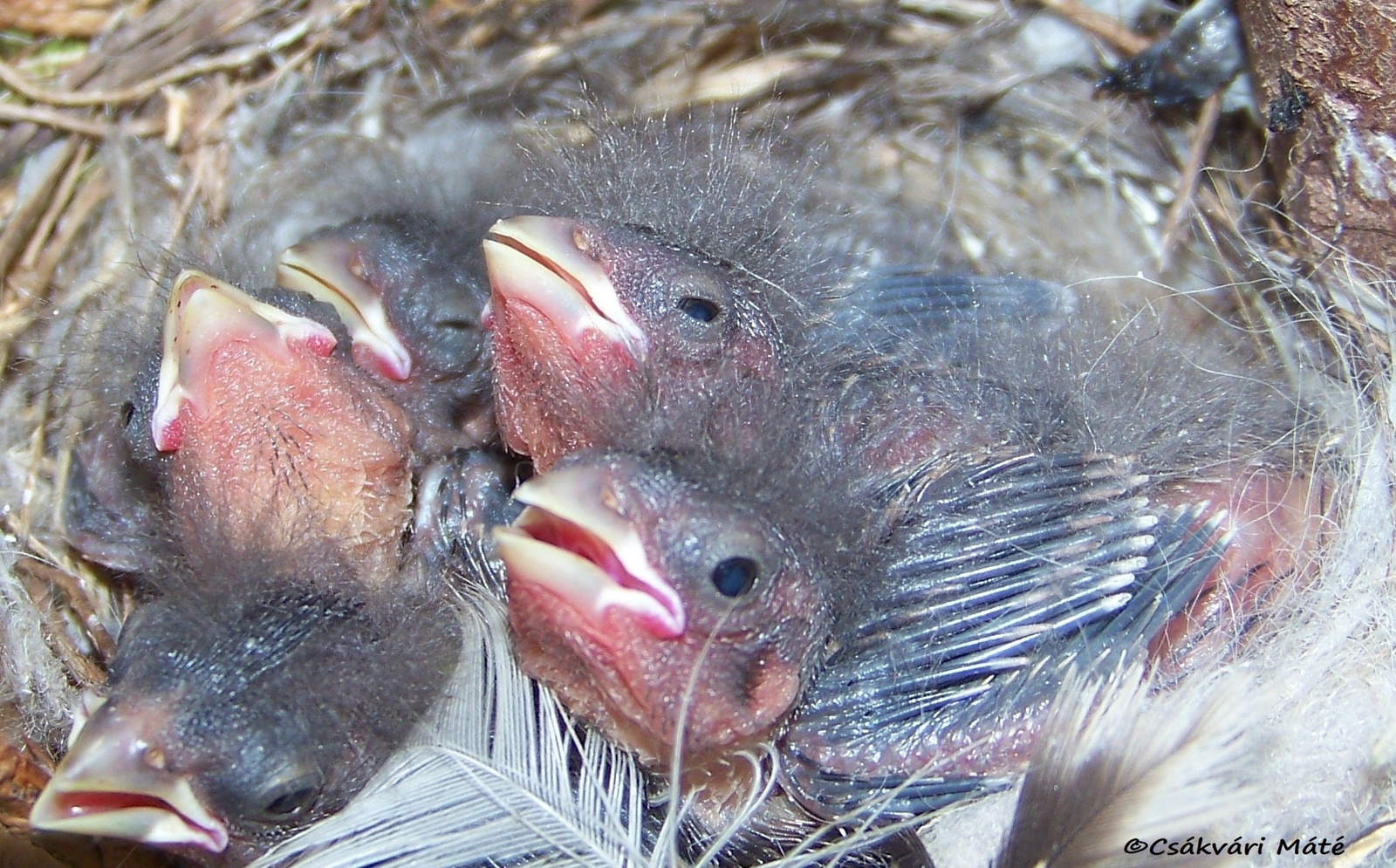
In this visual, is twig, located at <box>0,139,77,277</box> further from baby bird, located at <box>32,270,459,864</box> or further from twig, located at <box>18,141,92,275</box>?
baby bird, located at <box>32,270,459,864</box>

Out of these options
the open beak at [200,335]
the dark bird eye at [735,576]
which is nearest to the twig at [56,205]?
the open beak at [200,335]

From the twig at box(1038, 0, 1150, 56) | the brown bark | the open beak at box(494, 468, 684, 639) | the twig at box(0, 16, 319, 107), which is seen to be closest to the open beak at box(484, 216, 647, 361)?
the open beak at box(494, 468, 684, 639)

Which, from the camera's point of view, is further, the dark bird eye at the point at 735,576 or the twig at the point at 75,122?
the twig at the point at 75,122

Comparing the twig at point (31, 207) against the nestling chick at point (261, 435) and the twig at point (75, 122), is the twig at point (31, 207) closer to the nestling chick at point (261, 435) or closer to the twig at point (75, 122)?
the twig at point (75, 122)

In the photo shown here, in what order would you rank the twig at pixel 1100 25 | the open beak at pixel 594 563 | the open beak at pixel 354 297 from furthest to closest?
the twig at pixel 1100 25 → the open beak at pixel 354 297 → the open beak at pixel 594 563

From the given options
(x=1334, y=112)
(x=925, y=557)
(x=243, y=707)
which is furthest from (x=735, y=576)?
(x=1334, y=112)

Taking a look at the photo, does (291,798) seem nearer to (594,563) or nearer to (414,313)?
(594,563)
